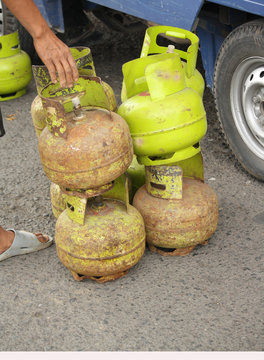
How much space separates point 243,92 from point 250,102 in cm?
9

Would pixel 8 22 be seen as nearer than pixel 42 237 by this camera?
No

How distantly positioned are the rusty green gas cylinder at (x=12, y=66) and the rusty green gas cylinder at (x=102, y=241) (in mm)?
2982

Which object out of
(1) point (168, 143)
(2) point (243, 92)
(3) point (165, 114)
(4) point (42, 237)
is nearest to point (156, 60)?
(3) point (165, 114)

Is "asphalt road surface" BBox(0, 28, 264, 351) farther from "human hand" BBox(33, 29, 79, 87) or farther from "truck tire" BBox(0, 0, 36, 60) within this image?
"truck tire" BBox(0, 0, 36, 60)

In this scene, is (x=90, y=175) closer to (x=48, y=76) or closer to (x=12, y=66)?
(x=48, y=76)

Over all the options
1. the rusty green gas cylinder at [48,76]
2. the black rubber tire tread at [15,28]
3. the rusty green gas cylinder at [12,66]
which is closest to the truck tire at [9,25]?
the black rubber tire tread at [15,28]

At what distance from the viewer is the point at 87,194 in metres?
2.72

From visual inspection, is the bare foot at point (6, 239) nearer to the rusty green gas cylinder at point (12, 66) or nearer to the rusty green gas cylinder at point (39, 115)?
the rusty green gas cylinder at point (39, 115)

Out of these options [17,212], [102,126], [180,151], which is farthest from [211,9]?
[17,212]

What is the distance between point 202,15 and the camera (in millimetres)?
3900

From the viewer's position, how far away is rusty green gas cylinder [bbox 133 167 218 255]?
2.94 metres

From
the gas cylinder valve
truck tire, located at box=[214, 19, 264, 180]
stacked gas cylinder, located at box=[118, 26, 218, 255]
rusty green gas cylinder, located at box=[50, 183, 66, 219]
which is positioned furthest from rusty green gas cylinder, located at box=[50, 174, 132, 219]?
truck tire, located at box=[214, 19, 264, 180]

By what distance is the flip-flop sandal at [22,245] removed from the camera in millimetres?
3207

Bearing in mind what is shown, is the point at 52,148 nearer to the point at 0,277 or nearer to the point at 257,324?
the point at 0,277
